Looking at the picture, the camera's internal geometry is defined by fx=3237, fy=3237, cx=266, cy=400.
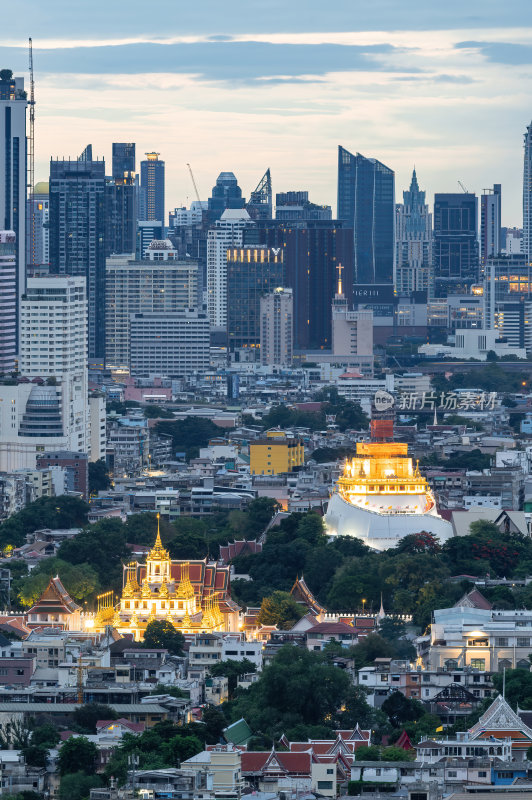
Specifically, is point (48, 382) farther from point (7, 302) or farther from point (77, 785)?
point (77, 785)

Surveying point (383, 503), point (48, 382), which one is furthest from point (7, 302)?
point (383, 503)

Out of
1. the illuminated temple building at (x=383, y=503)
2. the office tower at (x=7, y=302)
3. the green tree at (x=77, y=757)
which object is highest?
the office tower at (x=7, y=302)

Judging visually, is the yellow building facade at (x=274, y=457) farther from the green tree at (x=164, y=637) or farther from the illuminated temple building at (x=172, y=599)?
the green tree at (x=164, y=637)

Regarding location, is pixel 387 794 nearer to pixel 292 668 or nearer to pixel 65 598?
pixel 292 668

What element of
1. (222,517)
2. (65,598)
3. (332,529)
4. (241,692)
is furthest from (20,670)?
(222,517)

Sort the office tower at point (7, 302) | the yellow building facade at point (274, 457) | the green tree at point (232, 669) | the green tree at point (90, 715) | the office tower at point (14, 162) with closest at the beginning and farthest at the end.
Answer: the green tree at point (90, 715), the green tree at point (232, 669), the yellow building facade at point (274, 457), the office tower at point (7, 302), the office tower at point (14, 162)

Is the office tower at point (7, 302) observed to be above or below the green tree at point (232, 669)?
above

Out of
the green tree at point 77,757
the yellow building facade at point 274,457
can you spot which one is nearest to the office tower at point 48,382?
the yellow building facade at point 274,457
